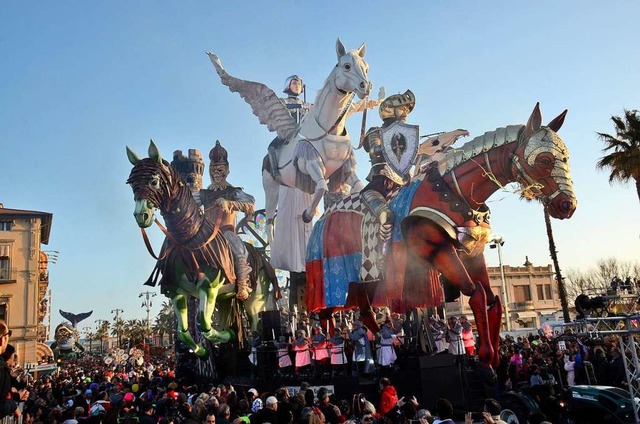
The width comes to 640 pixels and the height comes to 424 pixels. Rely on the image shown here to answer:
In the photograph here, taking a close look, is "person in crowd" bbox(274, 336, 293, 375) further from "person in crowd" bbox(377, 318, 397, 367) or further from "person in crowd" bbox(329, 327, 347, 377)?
"person in crowd" bbox(377, 318, 397, 367)

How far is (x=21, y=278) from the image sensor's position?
44562 millimetres

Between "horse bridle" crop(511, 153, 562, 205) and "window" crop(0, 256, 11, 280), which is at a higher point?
"window" crop(0, 256, 11, 280)

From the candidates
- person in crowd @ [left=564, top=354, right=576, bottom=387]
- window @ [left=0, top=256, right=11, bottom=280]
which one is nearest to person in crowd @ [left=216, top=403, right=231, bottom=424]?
person in crowd @ [left=564, top=354, right=576, bottom=387]

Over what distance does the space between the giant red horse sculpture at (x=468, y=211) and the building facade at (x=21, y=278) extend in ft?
131

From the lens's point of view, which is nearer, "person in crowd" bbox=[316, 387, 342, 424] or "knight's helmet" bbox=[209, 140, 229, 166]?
"person in crowd" bbox=[316, 387, 342, 424]

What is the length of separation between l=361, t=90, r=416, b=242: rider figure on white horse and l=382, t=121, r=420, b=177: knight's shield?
0.57 ft

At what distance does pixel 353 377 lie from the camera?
35.2 feet

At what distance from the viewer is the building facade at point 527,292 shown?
5069 cm

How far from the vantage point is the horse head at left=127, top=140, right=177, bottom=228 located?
1194 centimetres

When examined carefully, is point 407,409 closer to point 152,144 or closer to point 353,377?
point 353,377

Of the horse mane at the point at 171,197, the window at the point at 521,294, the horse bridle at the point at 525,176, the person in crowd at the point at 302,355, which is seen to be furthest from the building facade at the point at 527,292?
the horse bridle at the point at 525,176

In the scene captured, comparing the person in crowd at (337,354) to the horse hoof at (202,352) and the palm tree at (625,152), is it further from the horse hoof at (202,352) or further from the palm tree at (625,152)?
the palm tree at (625,152)

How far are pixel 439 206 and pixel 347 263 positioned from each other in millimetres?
3281

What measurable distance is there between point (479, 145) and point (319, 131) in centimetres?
699
